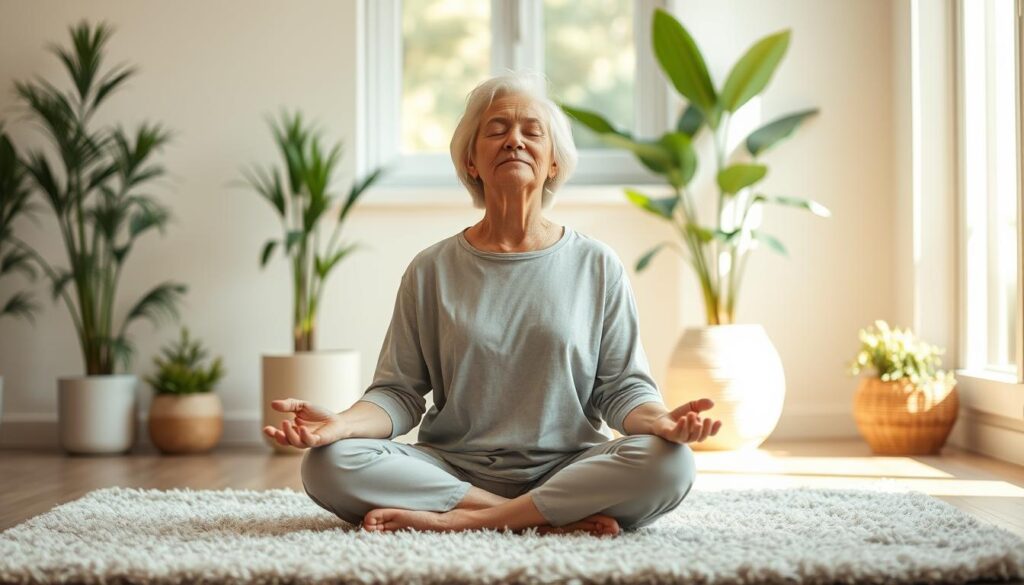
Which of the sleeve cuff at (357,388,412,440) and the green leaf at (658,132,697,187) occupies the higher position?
the green leaf at (658,132,697,187)

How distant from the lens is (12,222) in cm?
445

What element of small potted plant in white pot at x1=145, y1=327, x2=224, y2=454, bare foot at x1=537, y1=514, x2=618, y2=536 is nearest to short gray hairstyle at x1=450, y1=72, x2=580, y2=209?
bare foot at x1=537, y1=514, x2=618, y2=536

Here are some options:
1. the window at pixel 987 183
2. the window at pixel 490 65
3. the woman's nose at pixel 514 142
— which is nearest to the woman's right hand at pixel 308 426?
the woman's nose at pixel 514 142

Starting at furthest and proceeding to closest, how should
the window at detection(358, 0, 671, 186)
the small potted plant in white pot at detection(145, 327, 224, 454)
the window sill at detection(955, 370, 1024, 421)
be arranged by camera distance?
the window at detection(358, 0, 671, 186)
the small potted plant in white pot at detection(145, 327, 224, 454)
the window sill at detection(955, 370, 1024, 421)

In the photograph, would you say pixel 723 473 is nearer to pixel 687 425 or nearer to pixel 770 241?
pixel 770 241

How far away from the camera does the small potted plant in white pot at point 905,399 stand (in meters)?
3.68

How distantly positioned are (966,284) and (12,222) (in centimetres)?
359

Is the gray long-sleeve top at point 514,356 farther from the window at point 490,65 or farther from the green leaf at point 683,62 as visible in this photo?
the window at point 490,65

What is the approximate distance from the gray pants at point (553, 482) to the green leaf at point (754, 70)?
7.11 ft

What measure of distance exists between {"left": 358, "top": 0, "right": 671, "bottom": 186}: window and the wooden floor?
136 centimetres

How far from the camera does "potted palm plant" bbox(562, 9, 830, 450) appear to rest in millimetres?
3891

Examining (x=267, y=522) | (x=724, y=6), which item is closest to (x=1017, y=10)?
(x=724, y=6)

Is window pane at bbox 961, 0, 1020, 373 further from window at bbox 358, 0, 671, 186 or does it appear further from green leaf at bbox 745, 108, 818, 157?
window at bbox 358, 0, 671, 186

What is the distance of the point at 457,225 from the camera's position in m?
4.50
